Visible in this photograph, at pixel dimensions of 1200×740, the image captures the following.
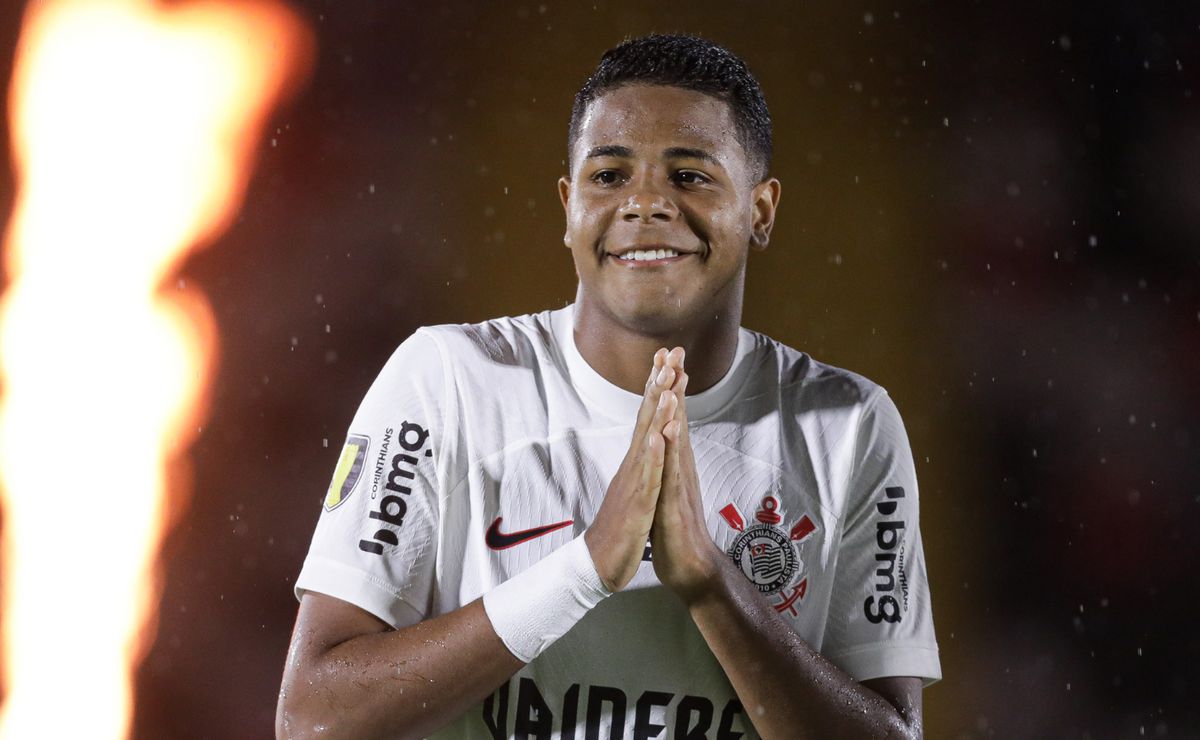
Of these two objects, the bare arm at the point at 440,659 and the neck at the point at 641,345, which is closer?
the bare arm at the point at 440,659

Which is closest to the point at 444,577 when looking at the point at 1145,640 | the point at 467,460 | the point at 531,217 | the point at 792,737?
the point at 467,460

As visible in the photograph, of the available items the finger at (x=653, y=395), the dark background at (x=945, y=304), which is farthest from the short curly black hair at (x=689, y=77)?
the dark background at (x=945, y=304)

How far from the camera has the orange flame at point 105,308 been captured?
2.70 m

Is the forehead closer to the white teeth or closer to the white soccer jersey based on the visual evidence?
the white teeth

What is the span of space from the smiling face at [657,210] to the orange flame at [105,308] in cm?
149

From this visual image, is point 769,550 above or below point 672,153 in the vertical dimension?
below

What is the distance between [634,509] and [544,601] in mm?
127

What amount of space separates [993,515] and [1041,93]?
2.77 ft

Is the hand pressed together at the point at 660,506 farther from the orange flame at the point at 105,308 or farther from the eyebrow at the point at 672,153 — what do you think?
the orange flame at the point at 105,308

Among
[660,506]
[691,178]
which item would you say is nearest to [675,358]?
[660,506]

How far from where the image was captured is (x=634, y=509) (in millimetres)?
1316

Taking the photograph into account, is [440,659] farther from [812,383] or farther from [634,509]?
[812,383]

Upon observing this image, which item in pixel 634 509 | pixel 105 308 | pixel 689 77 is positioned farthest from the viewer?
pixel 105 308

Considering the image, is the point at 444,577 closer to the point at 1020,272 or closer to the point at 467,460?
the point at 467,460
